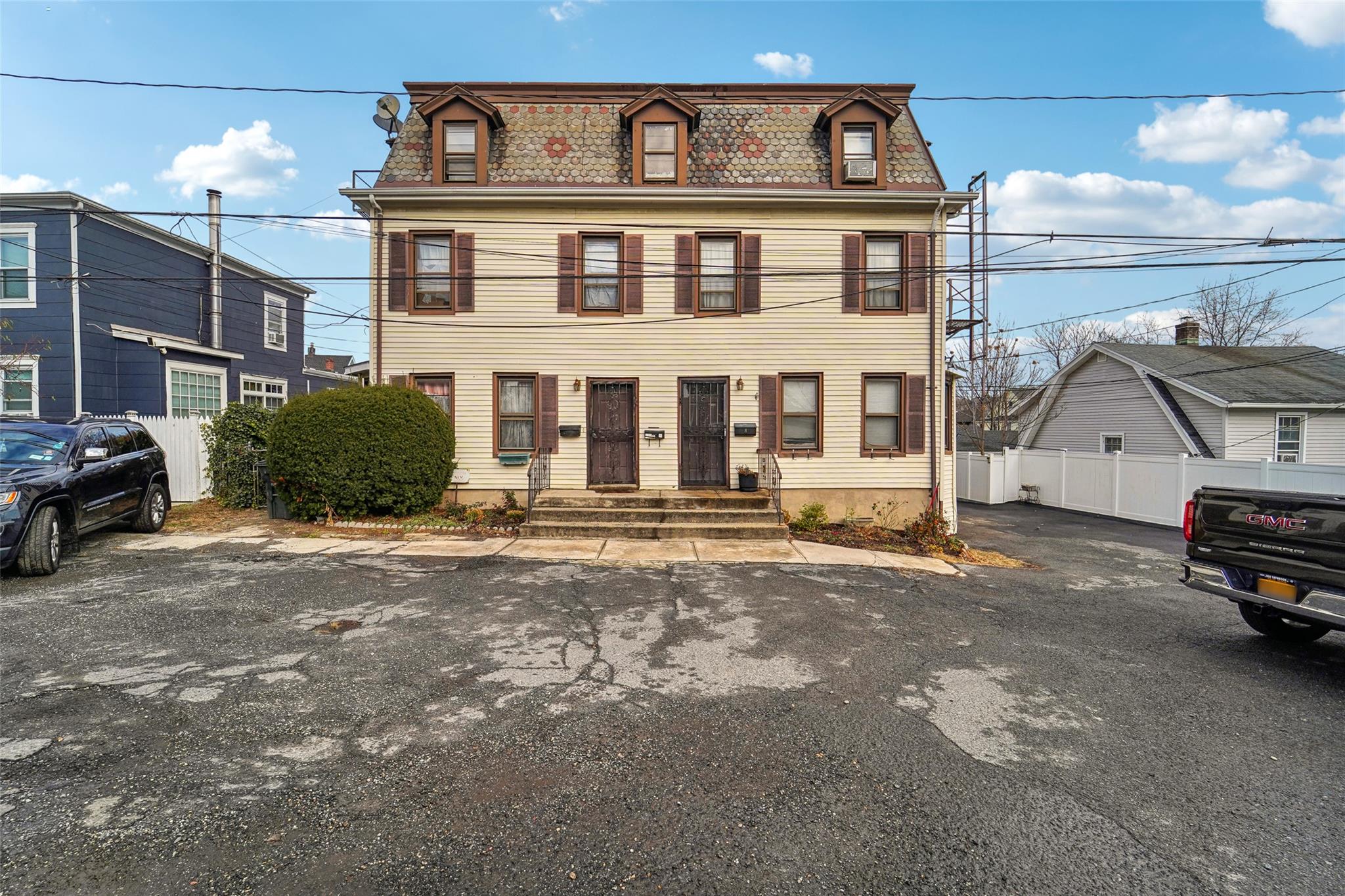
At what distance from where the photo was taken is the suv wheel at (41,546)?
636 centimetres

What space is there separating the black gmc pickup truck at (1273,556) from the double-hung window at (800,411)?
6.65 meters

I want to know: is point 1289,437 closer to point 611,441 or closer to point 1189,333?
point 1189,333

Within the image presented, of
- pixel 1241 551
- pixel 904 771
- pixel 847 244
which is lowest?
pixel 904 771

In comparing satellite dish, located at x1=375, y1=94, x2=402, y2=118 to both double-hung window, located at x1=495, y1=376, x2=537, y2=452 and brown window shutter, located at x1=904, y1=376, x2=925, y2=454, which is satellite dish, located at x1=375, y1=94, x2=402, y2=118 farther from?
brown window shutter, located at x1=904, y1=376, x2=925, y2=454

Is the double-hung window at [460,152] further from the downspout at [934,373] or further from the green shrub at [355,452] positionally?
the downspout at [934,373]

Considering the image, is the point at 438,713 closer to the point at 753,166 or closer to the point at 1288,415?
the point at 753,166

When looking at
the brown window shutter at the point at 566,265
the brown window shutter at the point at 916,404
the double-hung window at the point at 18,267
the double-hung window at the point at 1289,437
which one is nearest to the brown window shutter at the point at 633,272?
the brown window shutter at the point at 566,265

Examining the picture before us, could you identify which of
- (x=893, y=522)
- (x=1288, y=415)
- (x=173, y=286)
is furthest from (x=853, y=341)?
(x=173, y=286)

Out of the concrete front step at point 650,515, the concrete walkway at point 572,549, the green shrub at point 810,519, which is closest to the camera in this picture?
the concrete walkway at point 572,549

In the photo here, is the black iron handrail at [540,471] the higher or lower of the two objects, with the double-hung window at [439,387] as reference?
lower

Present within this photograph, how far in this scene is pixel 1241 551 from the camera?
4934 millimetres

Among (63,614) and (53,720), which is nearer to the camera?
(53,720)

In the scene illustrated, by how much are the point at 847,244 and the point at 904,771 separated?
10504 mm

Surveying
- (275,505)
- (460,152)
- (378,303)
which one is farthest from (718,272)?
(275,505)
